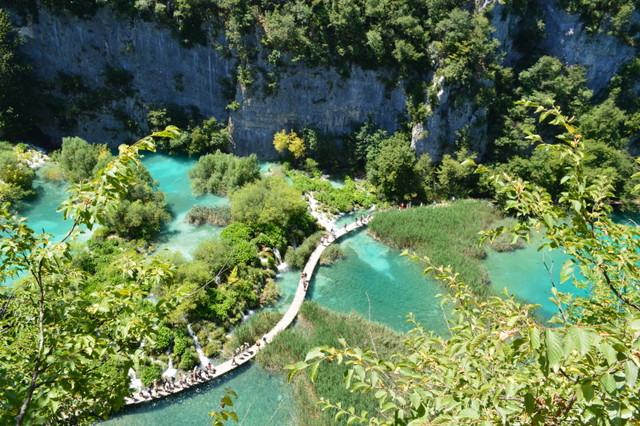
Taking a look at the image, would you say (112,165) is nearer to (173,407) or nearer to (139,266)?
(139,266)

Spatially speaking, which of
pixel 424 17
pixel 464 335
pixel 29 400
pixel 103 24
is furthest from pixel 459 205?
pixel 103 24

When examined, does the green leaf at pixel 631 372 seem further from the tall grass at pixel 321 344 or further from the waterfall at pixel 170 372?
the waterfall at pixel 170 372

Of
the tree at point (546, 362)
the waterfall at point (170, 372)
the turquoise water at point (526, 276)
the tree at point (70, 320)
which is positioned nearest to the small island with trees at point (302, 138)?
the waterfall at point (170, 372)

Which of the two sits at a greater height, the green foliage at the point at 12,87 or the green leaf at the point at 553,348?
the green leaf at the point at 553,348

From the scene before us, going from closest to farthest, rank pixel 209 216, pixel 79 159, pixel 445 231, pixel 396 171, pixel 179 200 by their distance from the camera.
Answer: pixel 209 216 → pixel 445 231 → pixel 79 159 → pixel 179 200 → pixel 396 171

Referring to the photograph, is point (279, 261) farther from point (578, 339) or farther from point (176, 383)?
point (578, 339)

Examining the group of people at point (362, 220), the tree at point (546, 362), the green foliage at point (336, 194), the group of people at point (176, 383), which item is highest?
the tree at point (546, 362)

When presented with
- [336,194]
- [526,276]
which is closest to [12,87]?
[336,194]
